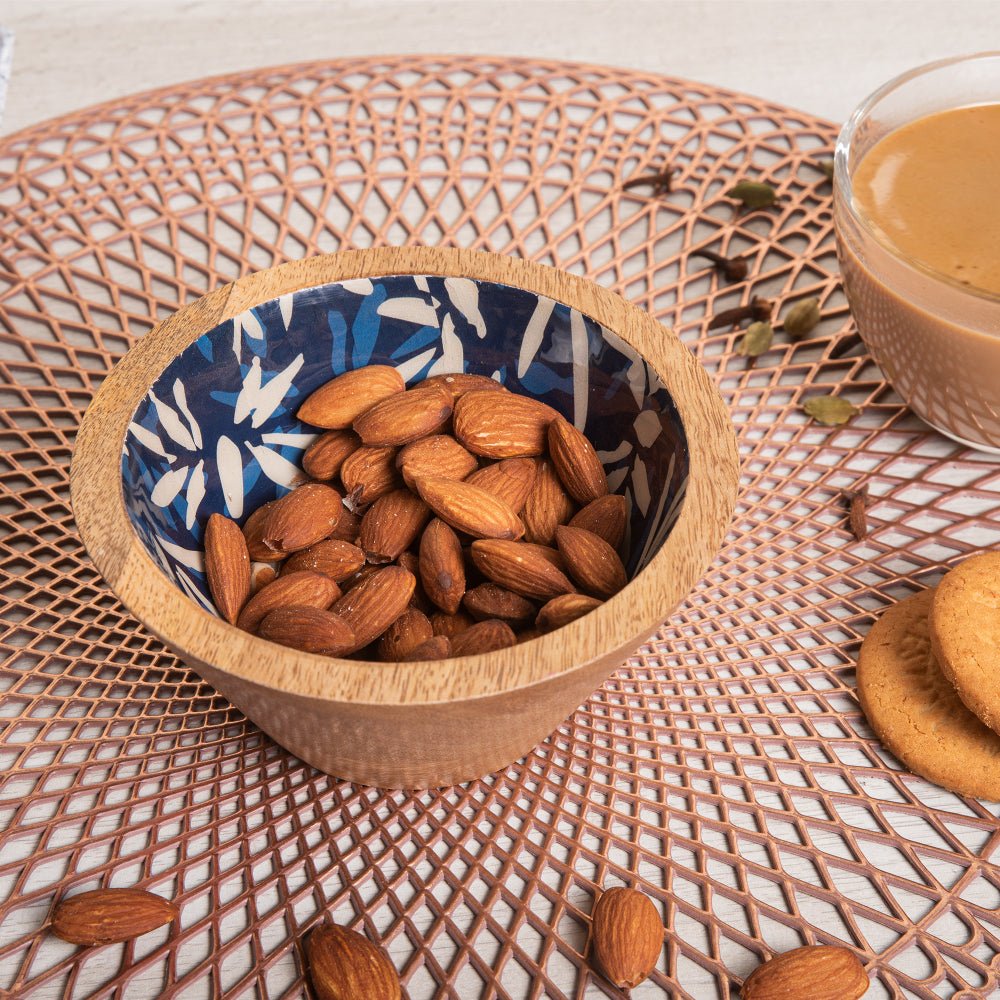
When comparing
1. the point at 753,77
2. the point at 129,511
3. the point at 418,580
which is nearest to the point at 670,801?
the point at 418,580

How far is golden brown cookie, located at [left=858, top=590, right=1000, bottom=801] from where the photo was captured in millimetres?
741

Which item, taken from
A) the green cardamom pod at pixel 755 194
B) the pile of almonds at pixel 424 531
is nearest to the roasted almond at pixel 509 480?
the pile of almonds at pixel 424 531

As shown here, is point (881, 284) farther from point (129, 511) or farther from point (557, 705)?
point (129, 511)

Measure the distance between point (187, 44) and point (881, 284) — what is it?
101 centimetres

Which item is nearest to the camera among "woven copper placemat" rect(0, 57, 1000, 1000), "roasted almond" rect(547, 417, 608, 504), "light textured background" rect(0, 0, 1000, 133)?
"woven copper placemat" rect(0, 57, 1000, 1000)

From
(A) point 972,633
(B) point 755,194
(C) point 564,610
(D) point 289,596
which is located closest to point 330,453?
(D) point 289,596

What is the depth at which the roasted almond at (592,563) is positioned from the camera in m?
Answer: 0.71

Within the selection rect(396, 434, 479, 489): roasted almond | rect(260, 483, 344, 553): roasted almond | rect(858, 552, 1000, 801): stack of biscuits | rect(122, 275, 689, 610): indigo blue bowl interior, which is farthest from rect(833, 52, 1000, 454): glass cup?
rect(260, 483, 344, 553): roasted almond

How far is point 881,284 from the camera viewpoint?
2.93ft

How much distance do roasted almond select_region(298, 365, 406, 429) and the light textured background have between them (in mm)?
763

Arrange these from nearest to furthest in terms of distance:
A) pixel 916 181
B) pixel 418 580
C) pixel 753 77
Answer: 1. pixel 418 580
2. pixel 916 181
3. pixel 753 77

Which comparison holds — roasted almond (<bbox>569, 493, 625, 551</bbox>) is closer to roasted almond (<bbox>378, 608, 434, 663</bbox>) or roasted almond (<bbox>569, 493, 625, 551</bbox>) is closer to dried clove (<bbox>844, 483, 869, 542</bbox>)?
roasted almond (<bbox>378, 608, 434, 663</bbox>)

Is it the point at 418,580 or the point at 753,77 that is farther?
the point at 753,77

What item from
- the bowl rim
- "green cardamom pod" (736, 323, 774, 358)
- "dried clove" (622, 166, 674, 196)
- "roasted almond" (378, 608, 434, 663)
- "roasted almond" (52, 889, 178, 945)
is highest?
the bowl rim
